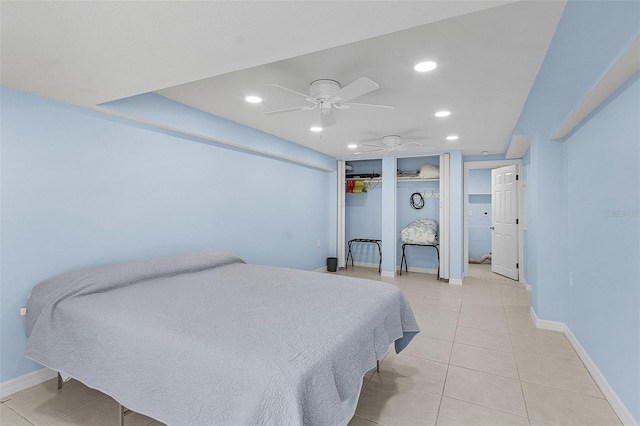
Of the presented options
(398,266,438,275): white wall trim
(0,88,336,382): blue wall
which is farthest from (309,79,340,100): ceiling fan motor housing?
(398,266,438,275): white wall trim

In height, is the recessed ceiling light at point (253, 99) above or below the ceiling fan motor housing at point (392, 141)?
above

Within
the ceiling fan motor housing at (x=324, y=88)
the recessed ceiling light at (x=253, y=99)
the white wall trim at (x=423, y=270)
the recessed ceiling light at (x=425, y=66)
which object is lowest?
the white wall trim at (x=423, y=270)

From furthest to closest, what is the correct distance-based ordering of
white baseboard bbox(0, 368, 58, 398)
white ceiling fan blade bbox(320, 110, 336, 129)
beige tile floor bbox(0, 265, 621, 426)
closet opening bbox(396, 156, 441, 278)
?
closet opening bbox(396, 156, 441, 278) < white ceiling fan blade bbox(320, 110, 336, 129) < white baseboard bbox(0, 368, 58, 398) < beige tile floor bbox(0, 265, 621, 426)

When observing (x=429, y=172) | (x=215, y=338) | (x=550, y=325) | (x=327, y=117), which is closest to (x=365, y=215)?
(x=429, y=172)

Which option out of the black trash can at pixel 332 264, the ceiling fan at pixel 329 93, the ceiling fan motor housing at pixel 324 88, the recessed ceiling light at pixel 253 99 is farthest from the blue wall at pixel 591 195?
the black trash can at pixel 332 264

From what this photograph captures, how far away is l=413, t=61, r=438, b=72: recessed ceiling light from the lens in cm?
233

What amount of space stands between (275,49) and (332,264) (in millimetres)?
5163

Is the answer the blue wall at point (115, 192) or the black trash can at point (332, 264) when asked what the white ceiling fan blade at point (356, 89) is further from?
the black trash can at point (332, 264)

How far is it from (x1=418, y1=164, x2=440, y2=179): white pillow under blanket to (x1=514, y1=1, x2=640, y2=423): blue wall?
8.44 feet

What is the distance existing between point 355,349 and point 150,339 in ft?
3.49

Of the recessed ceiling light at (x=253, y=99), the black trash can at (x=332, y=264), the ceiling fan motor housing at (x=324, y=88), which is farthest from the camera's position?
the black trash can at (x=332, y=264)

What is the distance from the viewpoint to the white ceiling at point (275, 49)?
133 centimetres

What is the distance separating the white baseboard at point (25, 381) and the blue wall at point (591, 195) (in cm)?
397

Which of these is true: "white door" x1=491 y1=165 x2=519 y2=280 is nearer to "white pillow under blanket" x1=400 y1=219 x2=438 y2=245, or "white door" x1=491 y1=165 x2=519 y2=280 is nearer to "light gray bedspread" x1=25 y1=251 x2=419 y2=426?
"white pillow under blanket" x1=400 y1=219 x2=438 y2=245
